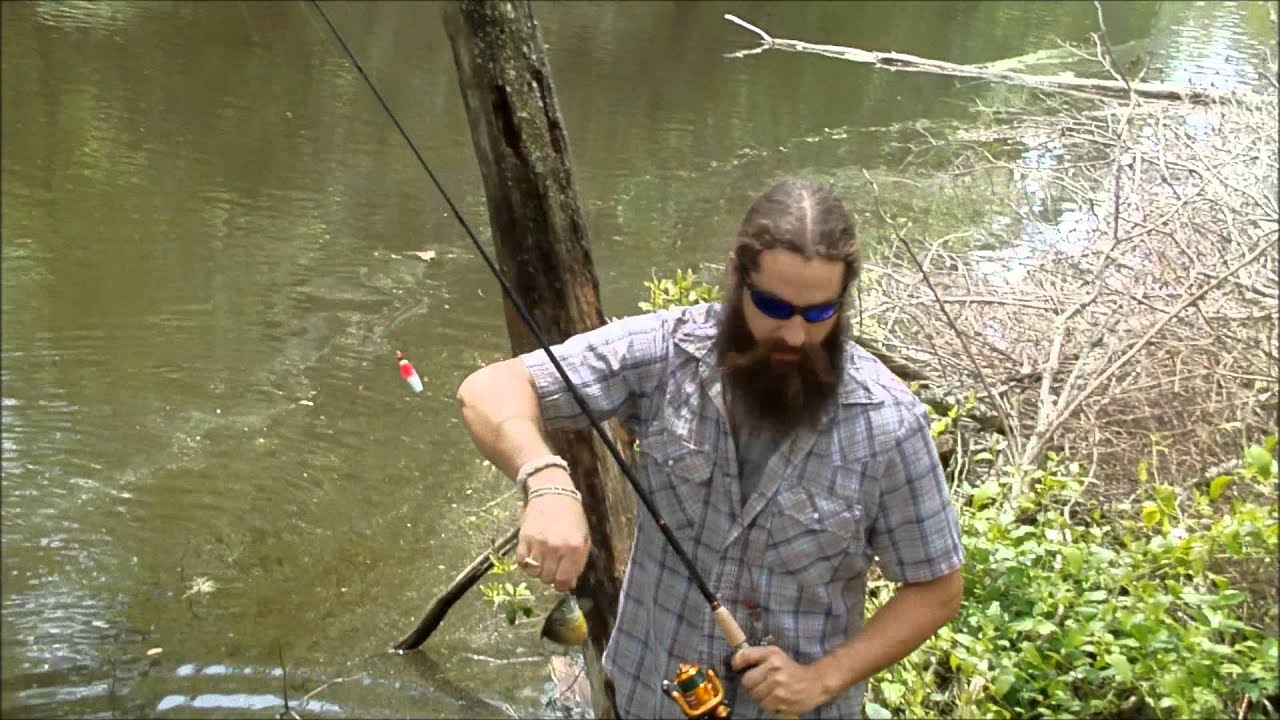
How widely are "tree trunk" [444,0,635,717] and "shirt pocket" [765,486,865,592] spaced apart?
111 centimetres

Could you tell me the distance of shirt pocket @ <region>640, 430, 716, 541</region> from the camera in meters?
1.90

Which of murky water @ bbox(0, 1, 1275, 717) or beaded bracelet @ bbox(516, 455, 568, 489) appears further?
murky water @ bbox(0, 1, 1275, 717)

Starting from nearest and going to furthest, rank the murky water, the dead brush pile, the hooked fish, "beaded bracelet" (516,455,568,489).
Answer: "beaded bracelet" (516,455,568,489), the hooked fish, the dead brush pile, the murky water

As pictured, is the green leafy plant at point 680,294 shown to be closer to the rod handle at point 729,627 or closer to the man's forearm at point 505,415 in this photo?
the man's forearm at point 505,415

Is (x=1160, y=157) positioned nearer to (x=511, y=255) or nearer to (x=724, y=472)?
(x=511, y=255)

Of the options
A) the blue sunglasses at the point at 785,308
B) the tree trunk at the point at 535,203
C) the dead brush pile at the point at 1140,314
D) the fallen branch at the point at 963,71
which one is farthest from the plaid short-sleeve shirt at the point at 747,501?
the fallen branch at the point at 963,71

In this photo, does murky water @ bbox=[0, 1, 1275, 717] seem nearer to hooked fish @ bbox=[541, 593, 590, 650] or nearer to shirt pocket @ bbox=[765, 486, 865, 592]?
hooked fish @ bbox=[541, 593, 590, 650]

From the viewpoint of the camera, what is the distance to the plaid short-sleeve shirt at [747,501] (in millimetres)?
1812

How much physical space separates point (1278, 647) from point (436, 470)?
3.87 m

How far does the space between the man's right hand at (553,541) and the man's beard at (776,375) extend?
0.36 m

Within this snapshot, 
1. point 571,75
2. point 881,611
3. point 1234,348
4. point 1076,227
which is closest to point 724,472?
point 881,611

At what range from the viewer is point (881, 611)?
1872 millimetres

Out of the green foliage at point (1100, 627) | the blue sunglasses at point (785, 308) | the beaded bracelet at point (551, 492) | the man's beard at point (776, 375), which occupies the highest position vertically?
the blue sunglasses at point (785, 308)

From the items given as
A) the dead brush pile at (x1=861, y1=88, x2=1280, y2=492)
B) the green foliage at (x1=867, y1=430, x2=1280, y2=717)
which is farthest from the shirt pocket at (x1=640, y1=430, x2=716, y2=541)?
the dead brush pile at (x1=861, y1=88, x2=1280, y2=492)
